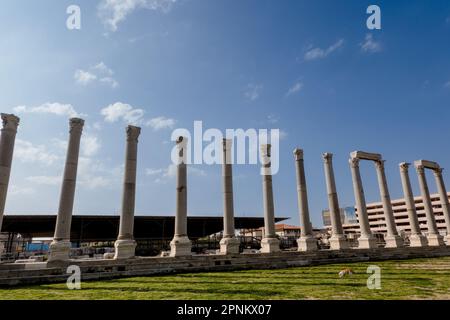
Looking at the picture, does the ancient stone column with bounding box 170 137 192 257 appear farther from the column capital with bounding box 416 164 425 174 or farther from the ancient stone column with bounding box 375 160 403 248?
the column capital with bounding box 416 164 425 174

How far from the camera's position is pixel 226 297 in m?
12.5

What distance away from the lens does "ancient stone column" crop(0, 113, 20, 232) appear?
67.4 ft

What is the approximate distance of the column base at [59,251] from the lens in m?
20.7

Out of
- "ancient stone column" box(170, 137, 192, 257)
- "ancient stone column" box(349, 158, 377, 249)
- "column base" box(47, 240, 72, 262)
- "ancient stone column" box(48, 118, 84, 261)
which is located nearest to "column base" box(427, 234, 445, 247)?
"ancient stone column" box(349, 158, 377, 249)

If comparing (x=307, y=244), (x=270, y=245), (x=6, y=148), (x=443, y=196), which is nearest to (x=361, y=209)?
(x=307, y=244)

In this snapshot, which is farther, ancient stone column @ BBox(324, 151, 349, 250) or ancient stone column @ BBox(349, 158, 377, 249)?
ancient stone column @ BBox(349, 158, 377, 249)

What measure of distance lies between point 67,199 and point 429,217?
138ft

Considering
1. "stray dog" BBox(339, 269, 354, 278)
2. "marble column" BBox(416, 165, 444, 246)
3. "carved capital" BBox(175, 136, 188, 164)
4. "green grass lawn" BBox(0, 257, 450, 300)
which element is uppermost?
"carved capital" BBox(175, 136, 188, 164)

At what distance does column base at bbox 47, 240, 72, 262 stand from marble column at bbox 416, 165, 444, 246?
4141 centimetres

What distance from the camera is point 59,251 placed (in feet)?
68.8
